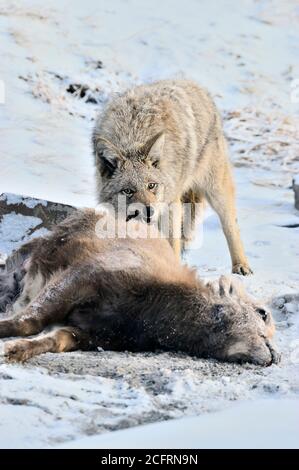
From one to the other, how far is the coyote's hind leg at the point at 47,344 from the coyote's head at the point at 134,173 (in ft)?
9.09

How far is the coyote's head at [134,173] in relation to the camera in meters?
8.05

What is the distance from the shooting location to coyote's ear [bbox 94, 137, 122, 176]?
8109mm

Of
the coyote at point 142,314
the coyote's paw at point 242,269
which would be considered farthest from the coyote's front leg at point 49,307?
the coyote's paw at point 242,269

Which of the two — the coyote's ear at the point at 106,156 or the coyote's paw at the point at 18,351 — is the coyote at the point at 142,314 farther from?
the coyote's ear at the point at 106,156

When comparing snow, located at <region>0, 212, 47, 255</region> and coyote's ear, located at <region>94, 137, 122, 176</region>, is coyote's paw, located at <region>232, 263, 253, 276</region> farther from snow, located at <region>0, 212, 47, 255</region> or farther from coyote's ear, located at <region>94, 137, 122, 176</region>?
snow, located at <region>0, 212, 47, 255</region>

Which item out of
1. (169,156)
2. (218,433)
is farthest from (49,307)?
(169,156)

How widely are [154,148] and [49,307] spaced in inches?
118

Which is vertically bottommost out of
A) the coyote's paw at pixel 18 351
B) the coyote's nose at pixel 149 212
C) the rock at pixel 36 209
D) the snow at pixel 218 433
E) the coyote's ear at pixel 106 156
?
the rock at pixel 36 209

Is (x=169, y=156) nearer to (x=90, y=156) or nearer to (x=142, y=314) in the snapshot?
(x=142, y=314)

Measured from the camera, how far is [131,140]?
27.0 feet

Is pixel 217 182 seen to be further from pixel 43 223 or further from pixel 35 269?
pixel 35 269

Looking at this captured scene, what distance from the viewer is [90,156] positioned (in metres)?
12.1
